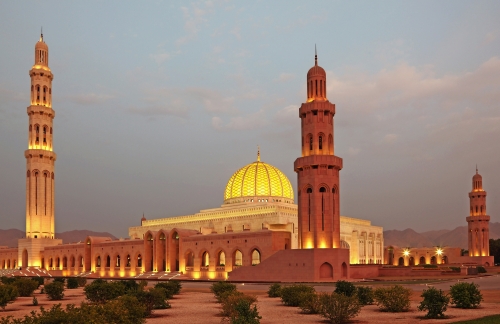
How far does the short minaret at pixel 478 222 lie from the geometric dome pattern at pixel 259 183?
23723 mm

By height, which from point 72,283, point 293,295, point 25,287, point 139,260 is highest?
point 293,295

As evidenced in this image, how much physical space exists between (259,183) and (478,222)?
92.5ft

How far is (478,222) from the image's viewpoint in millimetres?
66562

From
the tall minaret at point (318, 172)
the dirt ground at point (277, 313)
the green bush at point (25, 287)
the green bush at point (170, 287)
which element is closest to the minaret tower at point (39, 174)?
the tall minaret at point (318, 172)

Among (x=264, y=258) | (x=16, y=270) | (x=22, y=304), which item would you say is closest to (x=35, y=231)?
(x=16, y=270)

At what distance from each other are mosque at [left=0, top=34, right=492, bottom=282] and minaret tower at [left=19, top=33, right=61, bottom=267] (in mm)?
114

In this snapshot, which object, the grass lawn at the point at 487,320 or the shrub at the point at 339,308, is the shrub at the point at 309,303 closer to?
the shrub at the point at 339,308

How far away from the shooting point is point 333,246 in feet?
120

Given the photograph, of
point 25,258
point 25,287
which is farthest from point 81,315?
point 25,258

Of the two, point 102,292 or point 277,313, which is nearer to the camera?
point 277,313

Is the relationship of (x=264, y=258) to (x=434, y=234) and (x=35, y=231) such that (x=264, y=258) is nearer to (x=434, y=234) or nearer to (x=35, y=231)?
(x=35, y=231)

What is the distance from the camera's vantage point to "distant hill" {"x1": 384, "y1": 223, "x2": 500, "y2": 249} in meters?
141

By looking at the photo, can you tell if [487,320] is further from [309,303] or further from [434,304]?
[309,303]

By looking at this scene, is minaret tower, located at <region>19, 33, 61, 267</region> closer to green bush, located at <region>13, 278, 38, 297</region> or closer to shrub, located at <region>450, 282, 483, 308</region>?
green bush, located at <region>13, 278, 38, 297</region>
